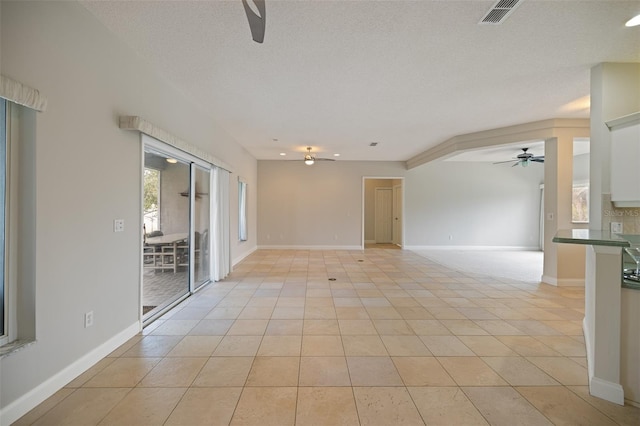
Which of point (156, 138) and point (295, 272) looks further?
point (295, 272)

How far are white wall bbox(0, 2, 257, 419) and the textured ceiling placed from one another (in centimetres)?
35

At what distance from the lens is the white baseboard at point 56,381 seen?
1.64 m

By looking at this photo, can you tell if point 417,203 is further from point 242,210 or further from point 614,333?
point 614,333

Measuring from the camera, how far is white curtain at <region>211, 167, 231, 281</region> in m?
4.91

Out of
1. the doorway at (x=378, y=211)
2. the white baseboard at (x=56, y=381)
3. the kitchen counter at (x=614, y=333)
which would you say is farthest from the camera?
the doorway at (x=378, y=211)

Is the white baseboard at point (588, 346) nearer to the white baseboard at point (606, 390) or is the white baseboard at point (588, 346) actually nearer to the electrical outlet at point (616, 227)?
the white baseboard at point (606, 390)

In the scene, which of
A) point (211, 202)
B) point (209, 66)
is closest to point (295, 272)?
point (211, 202)

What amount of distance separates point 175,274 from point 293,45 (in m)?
4.09

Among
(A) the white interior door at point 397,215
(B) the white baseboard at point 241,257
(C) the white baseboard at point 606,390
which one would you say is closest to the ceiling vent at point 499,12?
(C) the white baseboard at point 606,390

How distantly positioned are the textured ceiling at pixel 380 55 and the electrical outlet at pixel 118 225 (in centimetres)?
165

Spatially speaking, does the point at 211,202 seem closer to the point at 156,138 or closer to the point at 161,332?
the point at 156,138

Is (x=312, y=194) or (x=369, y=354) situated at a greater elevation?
(x=312, y=194)

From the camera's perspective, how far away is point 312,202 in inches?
346

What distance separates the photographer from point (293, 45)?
2500mm
